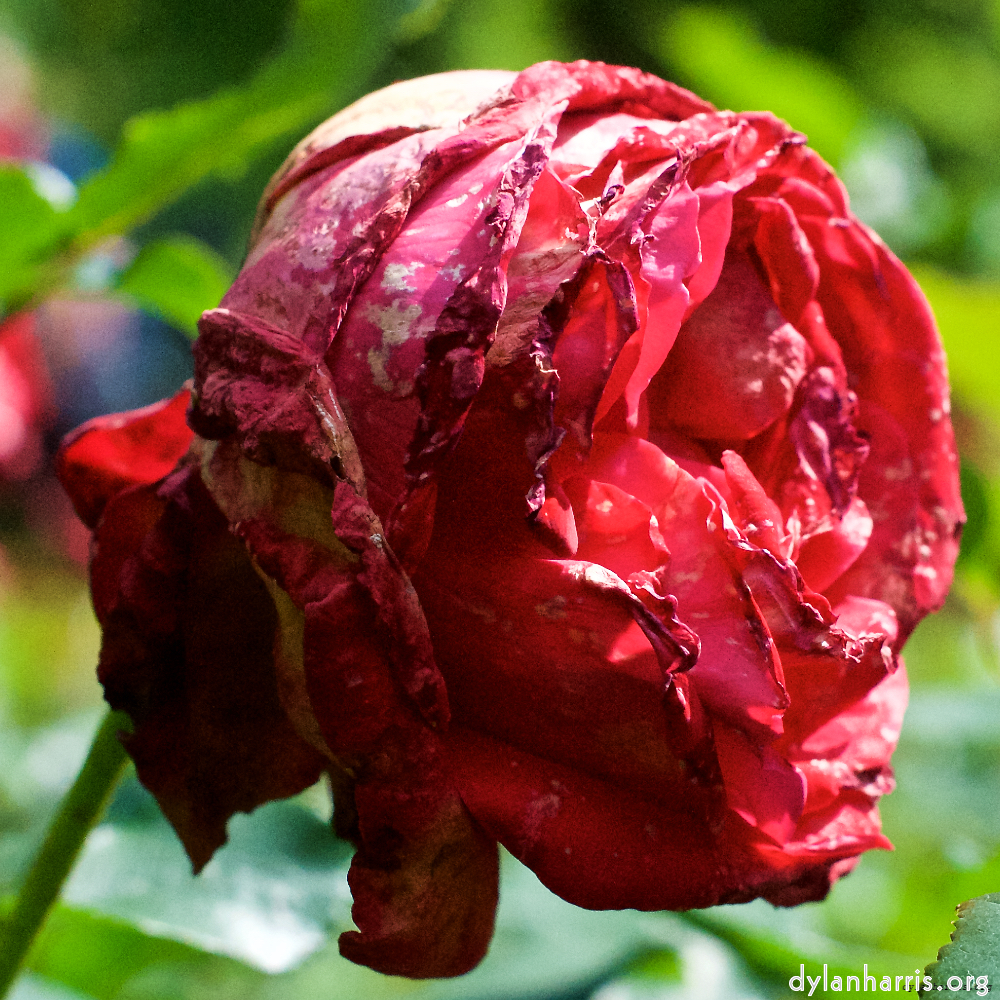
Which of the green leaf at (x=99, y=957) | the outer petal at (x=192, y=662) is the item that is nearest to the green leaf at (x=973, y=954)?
the outer petal at (x=192, y=662)

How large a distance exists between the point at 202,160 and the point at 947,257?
0.75 meters

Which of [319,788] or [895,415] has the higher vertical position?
[895,415]

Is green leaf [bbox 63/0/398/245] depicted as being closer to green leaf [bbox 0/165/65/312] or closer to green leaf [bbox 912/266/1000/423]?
green leaf [bbox 0/165/65/312]

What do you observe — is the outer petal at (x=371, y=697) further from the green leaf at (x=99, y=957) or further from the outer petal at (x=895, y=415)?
the green leaf at (x=99, y=957)

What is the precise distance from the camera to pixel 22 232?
565 millimetres

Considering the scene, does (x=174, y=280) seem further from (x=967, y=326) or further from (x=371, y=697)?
(x=967, y=326)

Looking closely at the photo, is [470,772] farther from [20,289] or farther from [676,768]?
[20,289]

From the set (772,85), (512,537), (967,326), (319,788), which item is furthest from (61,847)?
(772,85)

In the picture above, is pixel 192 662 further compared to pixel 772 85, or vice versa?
pixel 772 85

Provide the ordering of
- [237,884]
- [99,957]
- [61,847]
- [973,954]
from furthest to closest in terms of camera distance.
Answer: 1. [99,957]
2. [237,884]
3. [61,847]
4. [973,954]

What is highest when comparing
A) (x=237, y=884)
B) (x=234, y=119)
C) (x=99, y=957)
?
(x=234, y=119)

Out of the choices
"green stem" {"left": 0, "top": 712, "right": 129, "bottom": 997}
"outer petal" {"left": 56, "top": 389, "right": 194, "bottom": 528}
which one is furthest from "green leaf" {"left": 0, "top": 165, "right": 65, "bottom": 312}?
"green stem" {"left": 0, "top": 712, "right": 129, "bottom": 997}

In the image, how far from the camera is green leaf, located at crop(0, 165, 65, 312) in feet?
1.79

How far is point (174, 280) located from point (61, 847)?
0.34 meters
